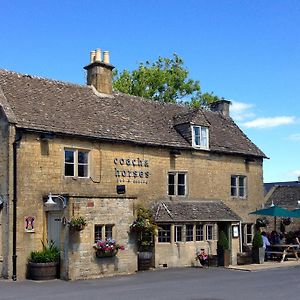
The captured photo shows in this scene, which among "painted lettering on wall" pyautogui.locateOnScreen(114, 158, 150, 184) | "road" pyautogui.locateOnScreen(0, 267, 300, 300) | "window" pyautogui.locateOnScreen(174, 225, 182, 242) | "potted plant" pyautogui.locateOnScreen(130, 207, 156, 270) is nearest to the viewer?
"road" pyautogui.locateOnScreen(0, 267, 300, 300)

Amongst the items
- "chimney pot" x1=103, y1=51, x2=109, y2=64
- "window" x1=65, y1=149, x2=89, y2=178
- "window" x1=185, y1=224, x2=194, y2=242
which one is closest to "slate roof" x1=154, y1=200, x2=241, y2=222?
"window" x1=185, y1=224, x2=194, y2=242

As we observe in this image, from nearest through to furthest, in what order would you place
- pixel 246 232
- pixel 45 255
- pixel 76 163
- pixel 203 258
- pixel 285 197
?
pixel 45 255 → pixel 76 163 → pixel 203 258 → pixel 246 232 → pixel 285 197

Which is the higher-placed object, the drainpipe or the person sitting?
the drainpipe

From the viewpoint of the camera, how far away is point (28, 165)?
2069 centimetres

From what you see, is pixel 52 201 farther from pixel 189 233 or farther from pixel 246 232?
pixel 246 232

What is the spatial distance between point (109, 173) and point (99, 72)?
20.1ft

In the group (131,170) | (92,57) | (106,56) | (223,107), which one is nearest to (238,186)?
(223,107)

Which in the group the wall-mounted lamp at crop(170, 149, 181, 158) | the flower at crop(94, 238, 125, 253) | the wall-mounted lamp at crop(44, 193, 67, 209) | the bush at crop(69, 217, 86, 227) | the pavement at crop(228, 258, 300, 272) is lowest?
the pavement at crop(228, 258, 300, 272)

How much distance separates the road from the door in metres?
2.13

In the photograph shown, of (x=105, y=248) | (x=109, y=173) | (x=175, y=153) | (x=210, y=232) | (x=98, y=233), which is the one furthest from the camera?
(x=175, y=153)

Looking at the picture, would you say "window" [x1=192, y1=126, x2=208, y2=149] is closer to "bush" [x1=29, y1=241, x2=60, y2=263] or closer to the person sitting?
the person sitting

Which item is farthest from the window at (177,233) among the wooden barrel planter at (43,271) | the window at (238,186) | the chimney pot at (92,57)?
the chimney pot at (92,57)

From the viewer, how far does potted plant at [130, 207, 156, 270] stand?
22.0 metres

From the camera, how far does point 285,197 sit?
40.0m
